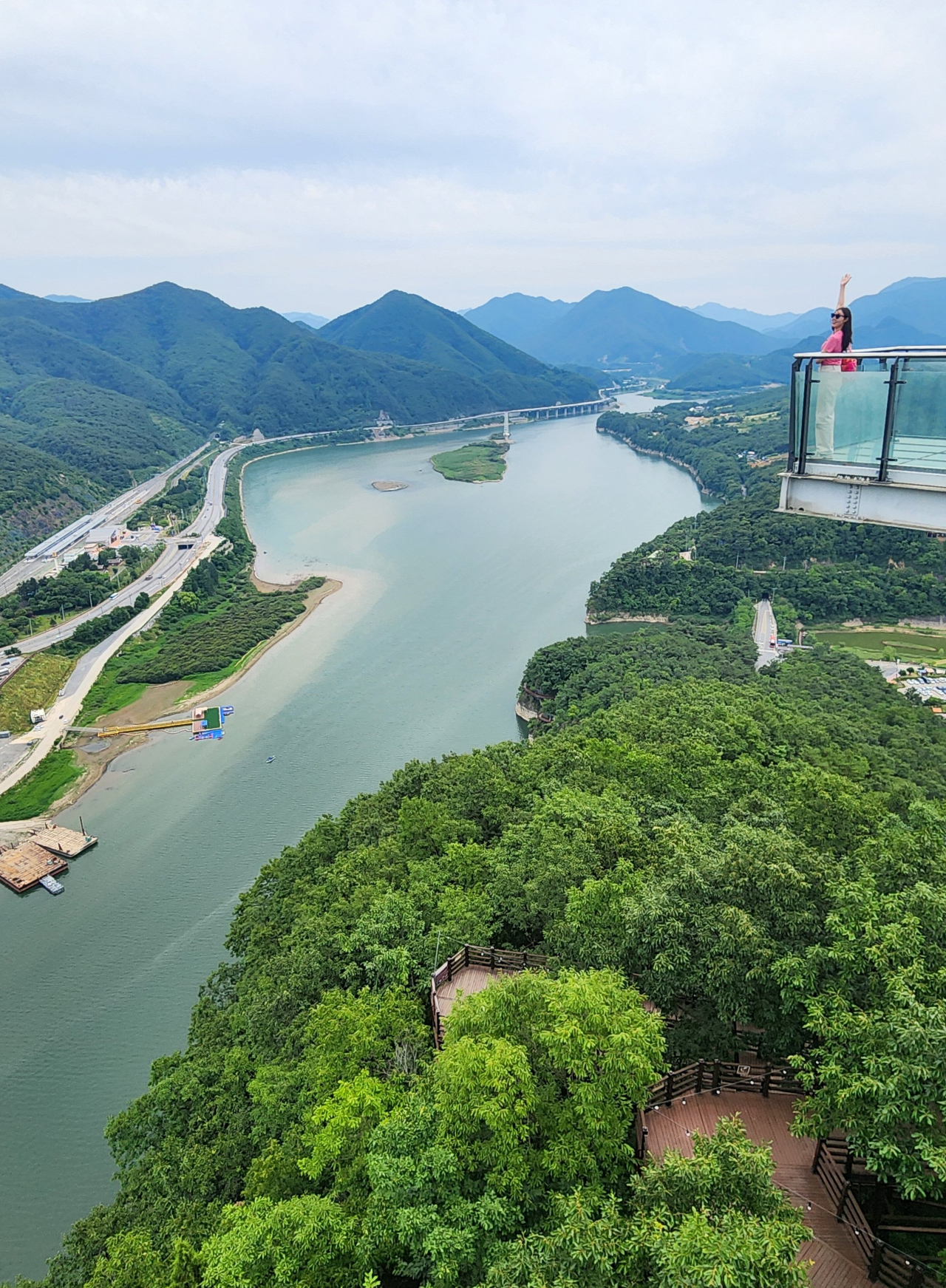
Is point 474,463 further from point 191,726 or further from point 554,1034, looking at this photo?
point 554,1034

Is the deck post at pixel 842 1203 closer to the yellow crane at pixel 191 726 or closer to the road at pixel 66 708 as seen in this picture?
the yellow crane at pixel 191 726

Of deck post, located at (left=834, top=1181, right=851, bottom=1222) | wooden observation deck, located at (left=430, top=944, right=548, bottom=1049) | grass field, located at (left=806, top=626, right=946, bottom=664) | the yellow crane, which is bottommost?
grass field, located at (left=806, top=626, right=946, bottom=664)

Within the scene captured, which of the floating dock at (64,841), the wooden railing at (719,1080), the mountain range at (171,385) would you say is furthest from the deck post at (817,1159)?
the mountain range at (171,385)

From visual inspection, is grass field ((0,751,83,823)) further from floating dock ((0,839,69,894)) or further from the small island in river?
the small island in river

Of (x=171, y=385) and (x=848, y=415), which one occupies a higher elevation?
(x=171, y=385)

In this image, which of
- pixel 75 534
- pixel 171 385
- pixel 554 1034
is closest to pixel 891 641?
pixel 554 1034

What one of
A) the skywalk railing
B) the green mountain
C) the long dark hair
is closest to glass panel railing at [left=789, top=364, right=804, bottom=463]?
the skywalk railing
